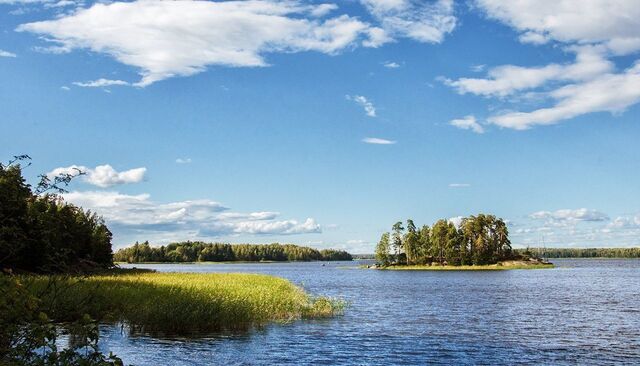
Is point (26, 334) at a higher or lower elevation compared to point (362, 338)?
higher

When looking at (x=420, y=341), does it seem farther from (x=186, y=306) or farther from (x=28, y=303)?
(x=28, y=303)

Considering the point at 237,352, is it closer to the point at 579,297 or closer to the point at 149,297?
the point at 149,297

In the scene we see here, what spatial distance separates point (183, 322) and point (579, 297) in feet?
185

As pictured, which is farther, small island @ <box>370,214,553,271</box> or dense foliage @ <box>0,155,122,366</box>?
small island @ <box>370,214,553,271</box>

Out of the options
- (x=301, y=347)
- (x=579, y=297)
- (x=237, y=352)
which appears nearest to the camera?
(x=237, y=352)

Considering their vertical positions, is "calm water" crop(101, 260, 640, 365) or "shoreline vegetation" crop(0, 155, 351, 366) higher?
"shoreline vegetation" crop(0, 155, 351, 366)

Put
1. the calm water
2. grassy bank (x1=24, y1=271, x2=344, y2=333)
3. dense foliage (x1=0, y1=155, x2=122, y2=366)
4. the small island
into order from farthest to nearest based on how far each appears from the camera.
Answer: the small island
grassy bank (x1=24, y1=271, x2=344, y2=333)
the calm water
dense foliage (x1=0, y1=155, x2=122, y2=366)

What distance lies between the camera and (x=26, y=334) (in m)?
10.4

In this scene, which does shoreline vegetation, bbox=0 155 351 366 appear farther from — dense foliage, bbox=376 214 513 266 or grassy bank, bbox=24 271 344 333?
dense foliage, bbox=376 214 513 266

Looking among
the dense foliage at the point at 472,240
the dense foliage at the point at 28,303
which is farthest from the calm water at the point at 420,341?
the dense foliage at the point at 472,240

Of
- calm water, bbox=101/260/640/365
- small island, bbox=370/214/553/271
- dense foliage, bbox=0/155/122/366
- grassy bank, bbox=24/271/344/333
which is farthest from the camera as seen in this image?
small island, bbox=370/214/553/271

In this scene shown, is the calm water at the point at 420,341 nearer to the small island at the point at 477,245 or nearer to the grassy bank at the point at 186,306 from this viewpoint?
the grassy bank at the point at 186,306

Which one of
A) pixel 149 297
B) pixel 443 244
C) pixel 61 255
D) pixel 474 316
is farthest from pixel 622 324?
pixel 443 244

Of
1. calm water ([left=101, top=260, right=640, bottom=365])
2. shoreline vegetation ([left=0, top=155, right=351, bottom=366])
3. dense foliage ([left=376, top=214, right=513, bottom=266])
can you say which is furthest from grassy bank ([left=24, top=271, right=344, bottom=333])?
dense foliage ([left=376, top=214, right=513, bottom=266])
